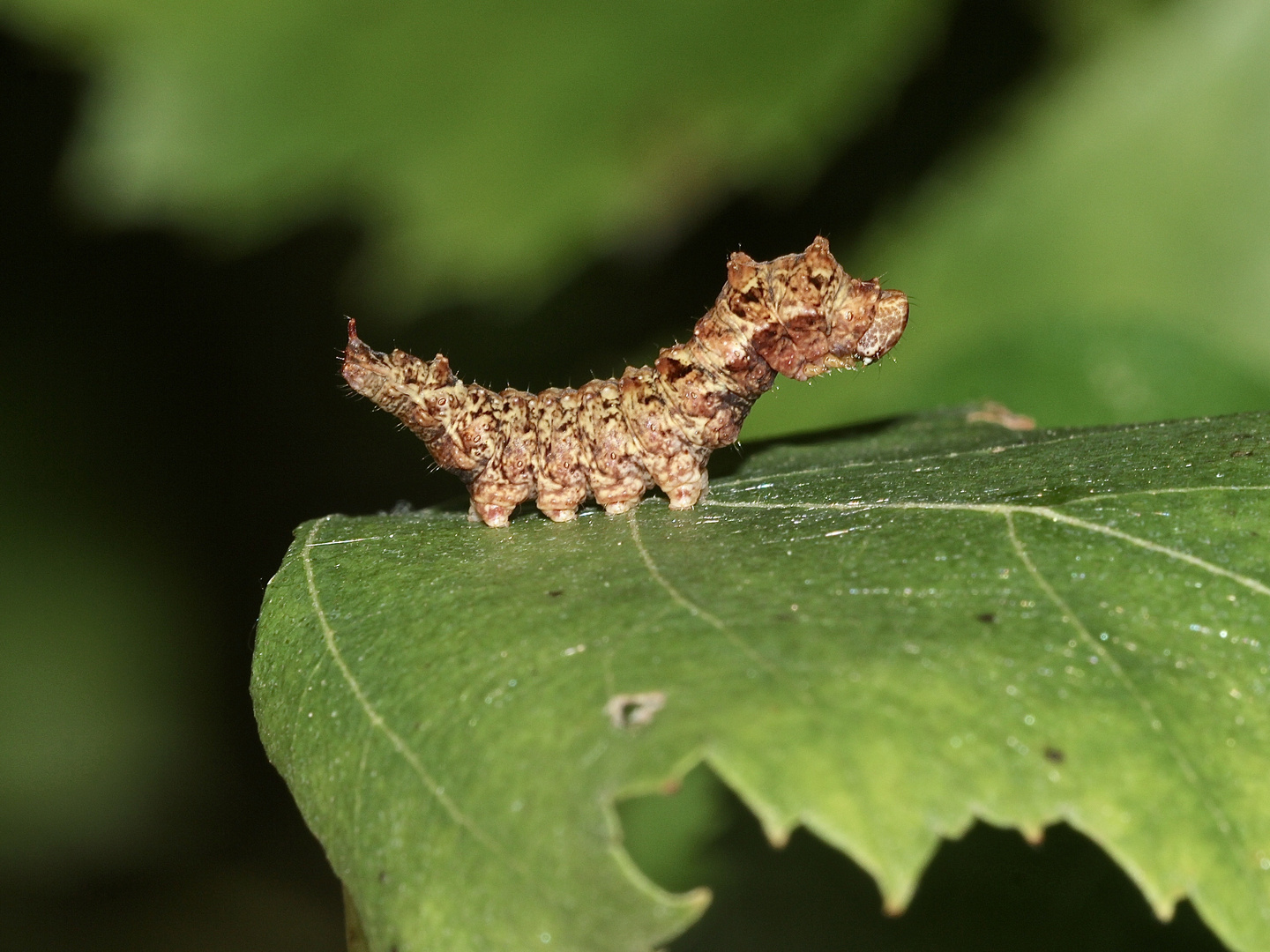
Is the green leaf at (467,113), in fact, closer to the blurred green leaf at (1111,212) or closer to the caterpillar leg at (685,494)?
the blurred green leaf at (1111,212)

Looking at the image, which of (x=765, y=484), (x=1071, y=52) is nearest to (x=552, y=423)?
(x=765, y=484)

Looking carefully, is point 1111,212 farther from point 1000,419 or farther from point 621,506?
point 621,506

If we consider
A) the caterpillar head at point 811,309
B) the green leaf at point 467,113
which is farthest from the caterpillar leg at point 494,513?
the green leaf at point 467,113

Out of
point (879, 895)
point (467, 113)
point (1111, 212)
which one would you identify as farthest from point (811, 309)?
point (1111, 212)

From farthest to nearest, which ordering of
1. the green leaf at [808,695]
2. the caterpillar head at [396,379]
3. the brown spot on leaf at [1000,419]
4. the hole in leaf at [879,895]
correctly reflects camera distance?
the brown spot on leaf at [1000,419]
the caterpillar head at [396,379]
the hole in leaf at [879,895]
the green leaf at [808,695]

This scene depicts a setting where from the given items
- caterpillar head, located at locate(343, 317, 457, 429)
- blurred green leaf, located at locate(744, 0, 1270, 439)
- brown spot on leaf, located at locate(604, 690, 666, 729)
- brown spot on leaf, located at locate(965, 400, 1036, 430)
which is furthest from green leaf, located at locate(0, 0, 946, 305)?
brown spot on leaf, located at locate(604, 690, 666, 729)

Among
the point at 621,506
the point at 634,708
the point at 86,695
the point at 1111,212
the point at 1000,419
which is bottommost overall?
the point at 86,695

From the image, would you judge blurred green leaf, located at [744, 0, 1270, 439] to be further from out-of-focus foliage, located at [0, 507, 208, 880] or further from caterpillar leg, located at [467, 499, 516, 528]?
out-of-focus foliage, located at [0, 507, 208, 880]
